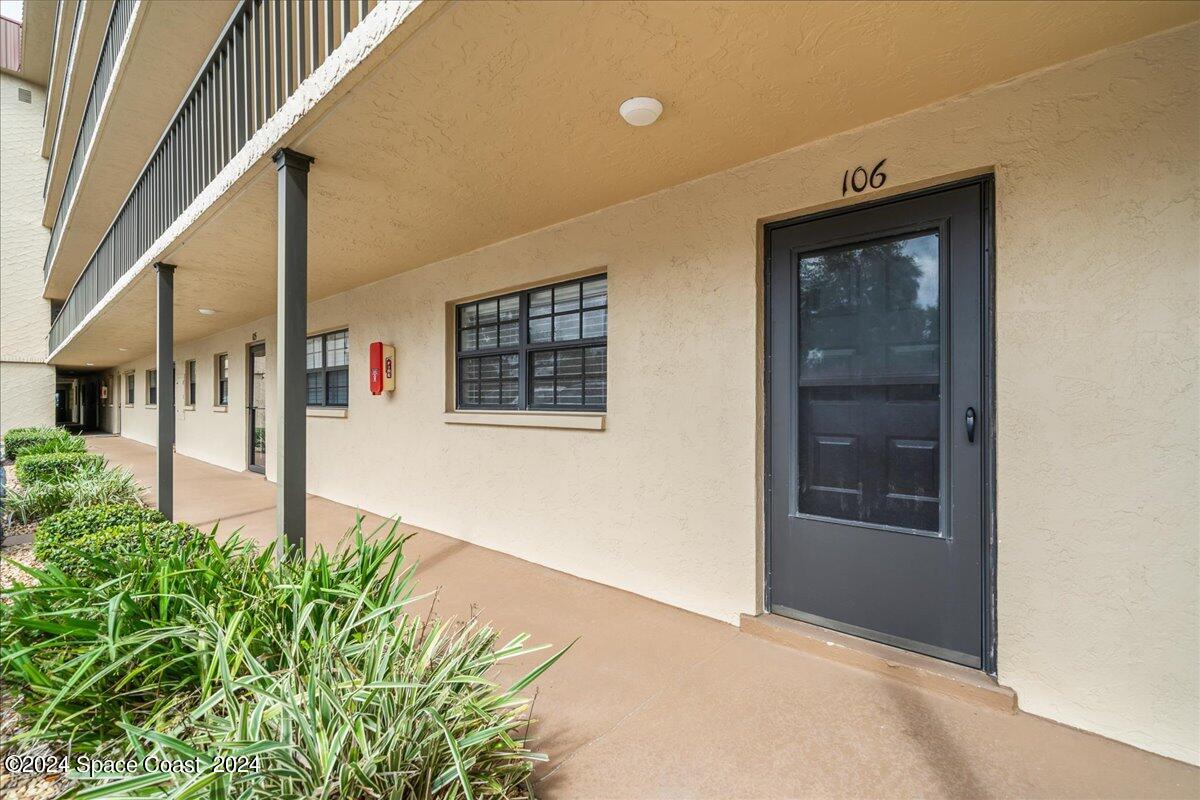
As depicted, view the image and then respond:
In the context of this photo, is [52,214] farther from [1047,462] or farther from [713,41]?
[1047,462]

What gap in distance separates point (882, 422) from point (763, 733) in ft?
5.22

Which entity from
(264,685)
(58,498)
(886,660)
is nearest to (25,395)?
(58,498)

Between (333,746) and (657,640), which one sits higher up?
(333,746)

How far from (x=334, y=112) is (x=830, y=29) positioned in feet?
7.35

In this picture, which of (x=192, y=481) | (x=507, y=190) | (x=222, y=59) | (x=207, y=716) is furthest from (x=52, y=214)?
(x=207, y=716)

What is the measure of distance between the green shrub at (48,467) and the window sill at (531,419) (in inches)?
199

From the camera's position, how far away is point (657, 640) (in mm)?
2895

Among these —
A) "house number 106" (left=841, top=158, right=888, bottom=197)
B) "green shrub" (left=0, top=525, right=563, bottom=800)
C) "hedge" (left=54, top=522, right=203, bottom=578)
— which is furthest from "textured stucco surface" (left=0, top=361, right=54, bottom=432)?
"house number 106" (left=841, top=158, right=888, bottom=197)

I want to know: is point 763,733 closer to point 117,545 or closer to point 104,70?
point 117,545

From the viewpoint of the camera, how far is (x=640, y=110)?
7.83 feet

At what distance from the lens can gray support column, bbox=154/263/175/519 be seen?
16.9ft

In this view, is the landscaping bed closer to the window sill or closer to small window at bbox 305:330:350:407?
the window sill

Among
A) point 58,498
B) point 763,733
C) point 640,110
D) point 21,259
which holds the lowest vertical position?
point 763,733

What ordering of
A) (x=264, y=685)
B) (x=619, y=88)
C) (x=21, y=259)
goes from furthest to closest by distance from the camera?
(x=21, y=259) < (x=619, y=88) < (x=264, y=685)
